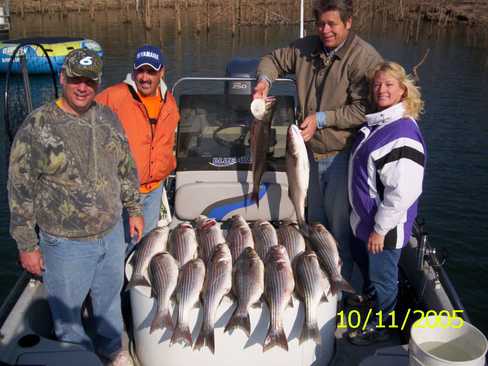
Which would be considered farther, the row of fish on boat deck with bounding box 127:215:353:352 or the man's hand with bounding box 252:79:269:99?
the man's hand with bounding box 252:79:269:99

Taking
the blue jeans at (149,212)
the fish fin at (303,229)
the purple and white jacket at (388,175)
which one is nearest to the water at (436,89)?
the blue jeans at (149,212)

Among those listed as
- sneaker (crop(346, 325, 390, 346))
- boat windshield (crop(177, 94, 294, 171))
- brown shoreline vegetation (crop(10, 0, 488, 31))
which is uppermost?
brown shoreline vegetation (crop(10, 0, 488, 31))

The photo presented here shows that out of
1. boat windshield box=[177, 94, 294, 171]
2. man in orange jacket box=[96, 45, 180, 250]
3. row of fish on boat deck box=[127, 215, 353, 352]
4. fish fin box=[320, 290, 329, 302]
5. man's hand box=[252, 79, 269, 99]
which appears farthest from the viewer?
boat windshield box=[177, 94, 294, 171]

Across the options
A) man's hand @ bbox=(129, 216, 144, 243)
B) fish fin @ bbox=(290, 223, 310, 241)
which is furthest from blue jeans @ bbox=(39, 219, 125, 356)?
fish fin @ bbox=(290, 223, 310, 241)

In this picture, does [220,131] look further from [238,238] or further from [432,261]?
[432,261]

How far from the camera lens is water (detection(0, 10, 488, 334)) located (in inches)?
367

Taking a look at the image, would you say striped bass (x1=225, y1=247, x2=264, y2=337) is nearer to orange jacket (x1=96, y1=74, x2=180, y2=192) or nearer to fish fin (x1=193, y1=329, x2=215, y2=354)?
fish fin (x1=193, y1=329, x2=215, y2=354)

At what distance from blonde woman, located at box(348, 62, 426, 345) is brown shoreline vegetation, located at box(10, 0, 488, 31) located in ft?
119

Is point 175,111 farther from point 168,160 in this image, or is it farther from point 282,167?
point 282,167

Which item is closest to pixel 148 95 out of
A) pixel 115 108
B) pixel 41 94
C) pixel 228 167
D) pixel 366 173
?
pixel 115 108

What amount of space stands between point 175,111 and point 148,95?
0.31 meters

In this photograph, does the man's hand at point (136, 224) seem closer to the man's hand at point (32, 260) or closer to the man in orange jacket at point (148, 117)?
the man in orange jacket at point (148, 117)

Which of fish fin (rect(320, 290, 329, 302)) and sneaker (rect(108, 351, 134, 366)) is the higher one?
fish fin (rect(320, 290, 329, 302))

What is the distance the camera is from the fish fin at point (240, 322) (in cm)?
323
